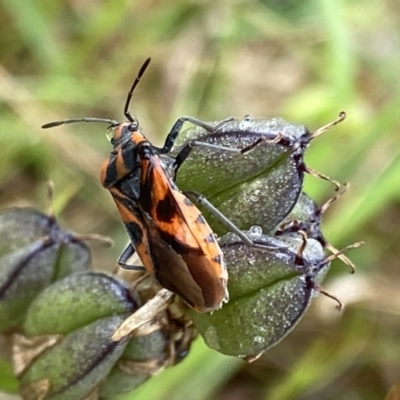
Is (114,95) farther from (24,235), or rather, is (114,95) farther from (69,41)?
(24,235)

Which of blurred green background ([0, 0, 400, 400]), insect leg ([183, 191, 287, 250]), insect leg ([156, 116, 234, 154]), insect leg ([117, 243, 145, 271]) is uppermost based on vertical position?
insect leg ([156, 116, 234, 154])

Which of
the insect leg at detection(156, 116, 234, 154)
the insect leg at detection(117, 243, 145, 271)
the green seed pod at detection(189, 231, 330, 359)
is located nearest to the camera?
the green seed pod at detection(189, 231, 330, 359)

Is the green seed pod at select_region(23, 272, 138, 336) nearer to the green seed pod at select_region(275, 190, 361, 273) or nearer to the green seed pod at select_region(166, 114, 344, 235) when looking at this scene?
the green seed pod at select_region(166, 114, 344, 235)

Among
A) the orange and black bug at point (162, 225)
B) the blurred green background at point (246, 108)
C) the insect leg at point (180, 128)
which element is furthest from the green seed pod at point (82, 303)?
the blurred green background at point (246, 108)

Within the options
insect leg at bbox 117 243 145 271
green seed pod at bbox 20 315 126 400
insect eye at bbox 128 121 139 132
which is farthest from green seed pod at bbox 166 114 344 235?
insect eye at bbox 128 121 139 132

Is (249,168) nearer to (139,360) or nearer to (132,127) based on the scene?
(139,360)

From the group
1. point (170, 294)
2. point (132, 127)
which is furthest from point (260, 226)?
point (132, 127)

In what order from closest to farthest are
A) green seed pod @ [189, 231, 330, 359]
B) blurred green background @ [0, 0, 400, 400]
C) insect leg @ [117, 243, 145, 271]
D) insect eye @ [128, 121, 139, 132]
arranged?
green seed pod @ [189, 231, 330, 359] → insect leg @ [117, 243, 145, 271] → insect eye @ [128, 121, 139, 132] → blurred green background @ [0, 0, 400, 400]
